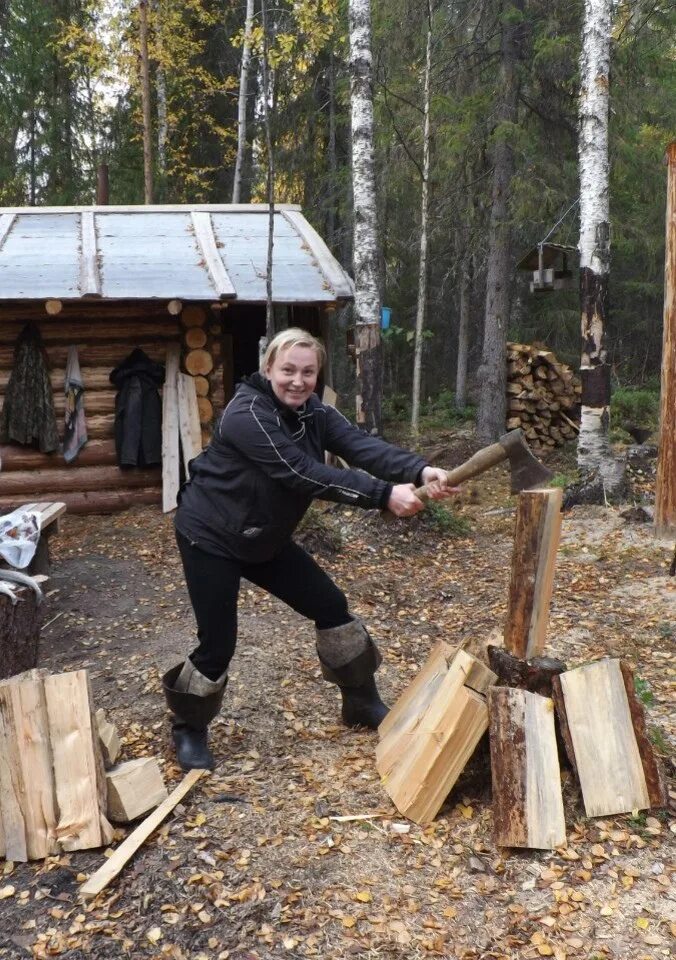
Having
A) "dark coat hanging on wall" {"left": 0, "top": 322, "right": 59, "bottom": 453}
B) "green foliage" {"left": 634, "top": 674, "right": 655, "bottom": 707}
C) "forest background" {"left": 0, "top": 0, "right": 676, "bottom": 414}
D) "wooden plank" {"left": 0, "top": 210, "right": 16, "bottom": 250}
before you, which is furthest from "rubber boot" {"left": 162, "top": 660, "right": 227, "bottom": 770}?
"forest background" {"left": 0, "top": 0, "right": 676, "bottom": 414}

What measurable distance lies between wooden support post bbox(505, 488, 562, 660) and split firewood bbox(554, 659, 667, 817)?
0.26m

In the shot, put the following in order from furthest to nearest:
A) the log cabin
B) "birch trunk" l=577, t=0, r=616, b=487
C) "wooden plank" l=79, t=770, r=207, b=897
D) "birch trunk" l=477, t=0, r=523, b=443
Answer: "birch trunk" l=477, t=0, r=523, b=443 < the log cabin < "birch trunk" l=577, t=0, r=616, b=487 < "wooden plank" l=79, t=770, r=207, b=897

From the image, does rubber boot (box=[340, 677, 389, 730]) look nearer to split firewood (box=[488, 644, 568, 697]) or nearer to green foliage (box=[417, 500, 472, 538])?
split firewood (box=[488, 644, 568, 697])

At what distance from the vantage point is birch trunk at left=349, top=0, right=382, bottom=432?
357 inches

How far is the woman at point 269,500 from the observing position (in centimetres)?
320

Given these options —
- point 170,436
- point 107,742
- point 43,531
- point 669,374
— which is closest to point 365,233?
point 170,436

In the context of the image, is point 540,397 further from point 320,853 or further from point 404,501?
point 320,853

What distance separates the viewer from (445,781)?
127 inches

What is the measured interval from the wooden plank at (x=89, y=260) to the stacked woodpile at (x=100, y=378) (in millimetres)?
418

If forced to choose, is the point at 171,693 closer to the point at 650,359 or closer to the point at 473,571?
the point at 473,571

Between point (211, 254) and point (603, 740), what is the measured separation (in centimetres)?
763

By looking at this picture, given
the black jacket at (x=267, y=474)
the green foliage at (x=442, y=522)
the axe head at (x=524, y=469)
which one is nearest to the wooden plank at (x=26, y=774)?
the black jacket at (x=267, y=474)

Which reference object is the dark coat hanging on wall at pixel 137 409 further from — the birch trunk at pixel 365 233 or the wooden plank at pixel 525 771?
the wooden plank at pixel 525 771

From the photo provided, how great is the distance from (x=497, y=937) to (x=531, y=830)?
17.8 inches
